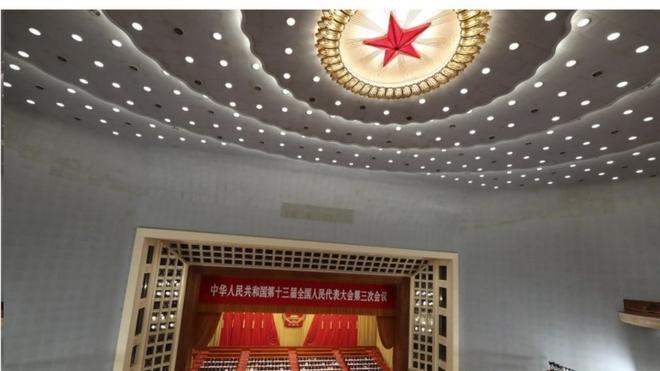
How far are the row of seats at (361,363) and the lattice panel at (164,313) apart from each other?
7818 mm

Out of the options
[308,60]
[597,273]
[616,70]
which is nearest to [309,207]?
[308,60]

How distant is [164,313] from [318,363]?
777 cm

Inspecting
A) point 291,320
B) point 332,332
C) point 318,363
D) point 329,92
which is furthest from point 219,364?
point 329,92

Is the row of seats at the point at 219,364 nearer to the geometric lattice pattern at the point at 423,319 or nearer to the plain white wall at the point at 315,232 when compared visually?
the plain white wall at the point at 315,232

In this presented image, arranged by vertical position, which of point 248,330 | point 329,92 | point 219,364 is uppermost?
point 329,92

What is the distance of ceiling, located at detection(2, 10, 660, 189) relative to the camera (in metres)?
4.77

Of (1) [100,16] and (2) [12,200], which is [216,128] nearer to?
(1) [100,16]

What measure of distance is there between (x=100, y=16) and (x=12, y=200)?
17.9 feet

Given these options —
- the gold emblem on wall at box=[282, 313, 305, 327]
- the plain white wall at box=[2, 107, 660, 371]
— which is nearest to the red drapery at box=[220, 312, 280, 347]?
the gold emblem on wall at box=[282, 313, 305, 327]

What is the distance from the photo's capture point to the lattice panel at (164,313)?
1034 cm

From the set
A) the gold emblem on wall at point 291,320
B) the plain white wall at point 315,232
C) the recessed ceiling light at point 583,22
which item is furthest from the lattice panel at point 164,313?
the recessed ceiling light at point 583,22

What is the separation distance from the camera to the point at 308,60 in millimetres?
5492

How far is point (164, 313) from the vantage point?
10859mm

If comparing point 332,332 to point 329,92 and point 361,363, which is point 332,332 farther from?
point 329,92
